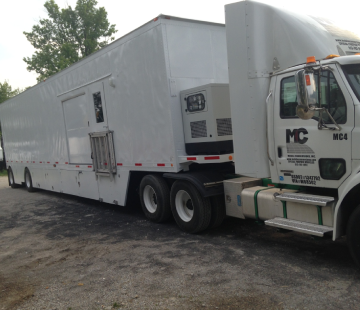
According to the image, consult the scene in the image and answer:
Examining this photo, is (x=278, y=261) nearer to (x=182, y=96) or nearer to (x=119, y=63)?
(x=182, y=96)

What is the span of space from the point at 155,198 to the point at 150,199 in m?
0.16

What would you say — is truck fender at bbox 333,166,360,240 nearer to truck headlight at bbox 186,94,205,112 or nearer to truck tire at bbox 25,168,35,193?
truck headlight at bbox 186,94,205,112

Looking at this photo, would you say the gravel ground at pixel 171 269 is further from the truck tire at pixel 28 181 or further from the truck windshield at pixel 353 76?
the truck tire at pixel 28 181

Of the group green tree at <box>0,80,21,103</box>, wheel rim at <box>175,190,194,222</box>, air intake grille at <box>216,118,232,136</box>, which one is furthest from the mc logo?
green tree at <box>0,80,21,103</box>

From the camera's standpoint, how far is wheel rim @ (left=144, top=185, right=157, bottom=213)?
25.1 feet

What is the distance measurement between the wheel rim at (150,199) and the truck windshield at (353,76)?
448 cm

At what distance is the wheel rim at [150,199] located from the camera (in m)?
7.65

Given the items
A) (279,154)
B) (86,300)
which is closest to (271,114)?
(279,154)

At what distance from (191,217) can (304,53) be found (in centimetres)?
331

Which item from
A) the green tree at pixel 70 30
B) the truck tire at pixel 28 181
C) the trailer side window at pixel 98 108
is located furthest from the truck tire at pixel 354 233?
the green tree at pixel 70 30

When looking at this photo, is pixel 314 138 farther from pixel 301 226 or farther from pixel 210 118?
pixel 210 118

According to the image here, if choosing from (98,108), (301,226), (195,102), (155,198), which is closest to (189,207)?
(155,198)

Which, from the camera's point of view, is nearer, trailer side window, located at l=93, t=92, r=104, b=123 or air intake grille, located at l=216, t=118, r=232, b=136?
air intake grille, located at l=216, t=118, r=232, b=136

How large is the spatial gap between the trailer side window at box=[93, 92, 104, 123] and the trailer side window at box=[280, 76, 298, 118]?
4983 mm
